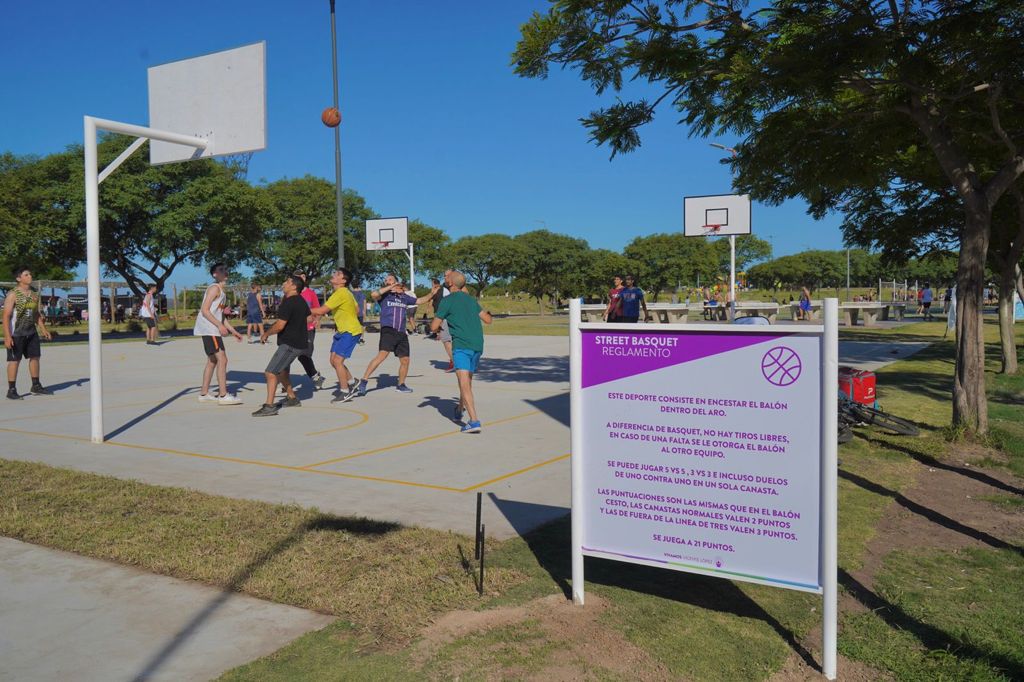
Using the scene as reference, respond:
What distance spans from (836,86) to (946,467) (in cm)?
373

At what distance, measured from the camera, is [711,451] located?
368 cm

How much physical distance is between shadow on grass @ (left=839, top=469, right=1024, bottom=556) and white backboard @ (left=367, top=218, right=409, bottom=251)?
33853mm

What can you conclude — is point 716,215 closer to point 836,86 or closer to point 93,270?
point 836,86

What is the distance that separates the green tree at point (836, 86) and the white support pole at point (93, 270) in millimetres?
4591

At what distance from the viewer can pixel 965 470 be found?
284 inches

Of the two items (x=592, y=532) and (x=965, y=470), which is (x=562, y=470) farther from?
(x=965, y=470)

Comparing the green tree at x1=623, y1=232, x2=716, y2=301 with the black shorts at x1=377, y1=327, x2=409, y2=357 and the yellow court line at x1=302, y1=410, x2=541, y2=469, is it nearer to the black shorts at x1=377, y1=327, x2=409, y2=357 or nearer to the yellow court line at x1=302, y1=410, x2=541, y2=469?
the black shorts at x1=377, y1=327, x2=409, y2=357

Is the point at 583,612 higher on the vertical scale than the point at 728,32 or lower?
lower

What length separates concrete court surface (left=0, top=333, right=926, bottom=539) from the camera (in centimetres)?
609

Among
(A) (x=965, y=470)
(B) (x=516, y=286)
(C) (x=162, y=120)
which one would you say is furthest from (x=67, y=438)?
(B) (x=516, y=286)

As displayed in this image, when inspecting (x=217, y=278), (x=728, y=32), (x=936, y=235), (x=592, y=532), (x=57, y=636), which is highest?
(x=728, y=32)

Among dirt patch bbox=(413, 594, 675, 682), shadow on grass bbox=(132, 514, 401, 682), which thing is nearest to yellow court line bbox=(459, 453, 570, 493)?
shadow on grass bbox=(132, 514, 401, 682)

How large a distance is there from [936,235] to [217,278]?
1414 centimetres

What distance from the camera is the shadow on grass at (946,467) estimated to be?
659 cm
